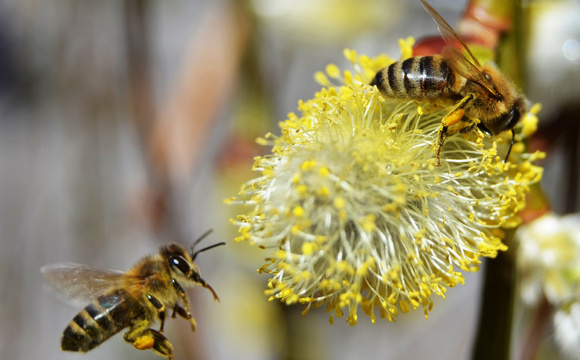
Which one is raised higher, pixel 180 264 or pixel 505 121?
pixel 505 121

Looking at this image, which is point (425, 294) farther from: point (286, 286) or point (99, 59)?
point (99, 59)

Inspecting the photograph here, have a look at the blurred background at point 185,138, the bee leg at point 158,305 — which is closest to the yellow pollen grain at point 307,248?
the bee leg at point 158,305

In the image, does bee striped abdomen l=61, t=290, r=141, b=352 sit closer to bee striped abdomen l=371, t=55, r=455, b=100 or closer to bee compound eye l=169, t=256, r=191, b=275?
bee compound eye l=169, t=256, r=191, b=275

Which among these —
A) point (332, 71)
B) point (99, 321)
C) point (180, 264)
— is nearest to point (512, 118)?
point (332, 71)

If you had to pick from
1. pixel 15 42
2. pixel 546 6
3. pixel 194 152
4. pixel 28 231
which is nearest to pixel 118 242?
pixel 28 231

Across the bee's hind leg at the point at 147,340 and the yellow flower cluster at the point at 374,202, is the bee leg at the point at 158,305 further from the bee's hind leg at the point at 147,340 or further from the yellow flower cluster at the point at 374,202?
the yellow flower cluster at the point at 374,202

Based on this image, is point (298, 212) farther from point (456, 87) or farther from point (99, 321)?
point (99, 321)
